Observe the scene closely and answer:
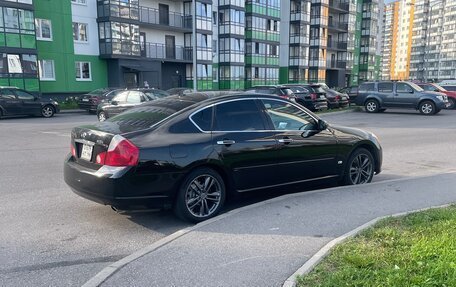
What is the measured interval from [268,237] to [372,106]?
20.8 meters

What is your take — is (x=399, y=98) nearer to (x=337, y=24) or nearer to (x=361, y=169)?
(x=361, y=169)

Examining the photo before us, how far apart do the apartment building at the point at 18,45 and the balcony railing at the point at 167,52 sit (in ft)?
33.1

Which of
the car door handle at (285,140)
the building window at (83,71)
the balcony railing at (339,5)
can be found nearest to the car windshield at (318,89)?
the car door handle at (285,140)

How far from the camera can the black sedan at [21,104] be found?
63.0 feet

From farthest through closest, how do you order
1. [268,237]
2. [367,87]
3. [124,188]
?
1. [367,87]
2. [124,188]
3. [268,237]

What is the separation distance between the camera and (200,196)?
4949mm

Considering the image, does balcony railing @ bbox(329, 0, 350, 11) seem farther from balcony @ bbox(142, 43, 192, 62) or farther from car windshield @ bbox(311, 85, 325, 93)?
car windshield @ bbox(311, 85, 325, 93)

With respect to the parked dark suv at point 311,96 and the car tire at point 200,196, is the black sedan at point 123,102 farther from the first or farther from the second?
the car tire at point 200,196

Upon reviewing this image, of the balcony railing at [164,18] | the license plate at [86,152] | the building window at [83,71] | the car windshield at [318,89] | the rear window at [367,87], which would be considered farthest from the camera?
the balcony railing at [164,18]

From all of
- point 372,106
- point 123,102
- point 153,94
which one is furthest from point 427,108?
point 123,102

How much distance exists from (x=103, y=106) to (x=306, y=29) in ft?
142

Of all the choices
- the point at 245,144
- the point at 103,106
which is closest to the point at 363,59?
the point at 103,106

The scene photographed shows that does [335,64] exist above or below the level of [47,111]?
above

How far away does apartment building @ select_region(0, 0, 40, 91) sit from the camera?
2528 cm
